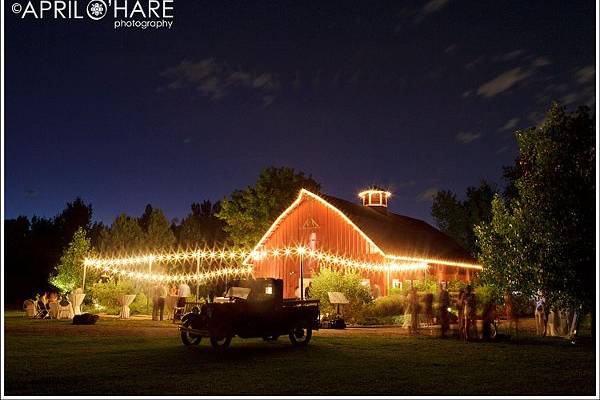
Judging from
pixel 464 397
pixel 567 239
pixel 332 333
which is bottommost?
pixel 332 333

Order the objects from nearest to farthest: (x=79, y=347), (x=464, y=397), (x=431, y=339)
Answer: (x=464, y=397) < (x=79, y=347) < (x=431, y=339)

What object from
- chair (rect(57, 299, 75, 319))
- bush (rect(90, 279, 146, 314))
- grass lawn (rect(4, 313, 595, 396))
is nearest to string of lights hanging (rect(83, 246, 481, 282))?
bush (rect(90, 279, 146, 314))

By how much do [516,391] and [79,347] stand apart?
9.99m

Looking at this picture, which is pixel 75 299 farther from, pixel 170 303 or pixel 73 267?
pixel 73 267

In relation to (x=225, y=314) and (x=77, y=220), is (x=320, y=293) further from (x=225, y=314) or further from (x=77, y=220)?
(x=77, y=220)

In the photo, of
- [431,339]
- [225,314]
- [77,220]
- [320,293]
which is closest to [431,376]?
[225,314]

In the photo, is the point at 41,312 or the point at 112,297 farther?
the point at 112,297

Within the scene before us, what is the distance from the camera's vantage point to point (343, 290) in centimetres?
2472

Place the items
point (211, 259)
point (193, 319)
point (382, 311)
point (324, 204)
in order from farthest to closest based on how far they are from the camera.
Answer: point (324, 204) → point (211, 259) → point (382, 311) → point (193, 319)

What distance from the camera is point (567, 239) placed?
15055mm

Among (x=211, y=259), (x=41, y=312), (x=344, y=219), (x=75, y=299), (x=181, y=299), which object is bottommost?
(x=41, y=312)

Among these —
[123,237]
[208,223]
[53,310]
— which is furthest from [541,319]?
[208,223]

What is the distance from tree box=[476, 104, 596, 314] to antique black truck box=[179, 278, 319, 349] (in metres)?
6.32

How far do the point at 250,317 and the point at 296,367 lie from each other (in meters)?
4.27
